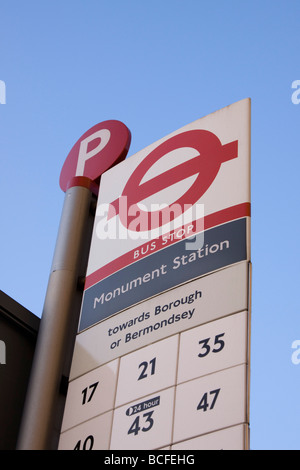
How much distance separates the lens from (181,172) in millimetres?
6812

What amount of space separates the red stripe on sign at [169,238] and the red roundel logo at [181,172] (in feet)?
0.85

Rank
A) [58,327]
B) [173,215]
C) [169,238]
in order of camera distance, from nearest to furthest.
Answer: [169,238]
[173,215]
[58,327]

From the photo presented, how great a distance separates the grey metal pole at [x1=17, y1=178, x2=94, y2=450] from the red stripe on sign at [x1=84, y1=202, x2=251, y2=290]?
388mm

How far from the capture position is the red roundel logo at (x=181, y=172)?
645 centimetres

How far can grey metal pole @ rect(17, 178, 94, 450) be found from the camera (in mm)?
6129

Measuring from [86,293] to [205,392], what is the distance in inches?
77.0

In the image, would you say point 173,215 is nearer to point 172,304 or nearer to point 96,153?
point 172,304

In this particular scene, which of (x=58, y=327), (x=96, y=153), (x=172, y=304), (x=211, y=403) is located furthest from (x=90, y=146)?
(x=211, y=403)

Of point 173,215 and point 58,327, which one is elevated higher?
point 173,215

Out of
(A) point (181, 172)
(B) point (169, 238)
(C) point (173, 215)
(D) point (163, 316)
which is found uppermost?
(A) point (181, 172)

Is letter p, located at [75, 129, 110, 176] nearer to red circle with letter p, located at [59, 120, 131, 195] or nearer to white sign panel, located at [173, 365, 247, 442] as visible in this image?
red circle with letter p, located at [59, 120, 131, 195]

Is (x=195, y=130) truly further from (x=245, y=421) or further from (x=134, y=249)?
(x=245, y=421)

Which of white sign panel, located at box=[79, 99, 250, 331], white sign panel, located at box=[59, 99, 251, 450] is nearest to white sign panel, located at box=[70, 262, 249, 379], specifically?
white sign panel, located at box=[59, 99, 251, 450]

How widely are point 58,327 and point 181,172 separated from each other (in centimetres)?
188
